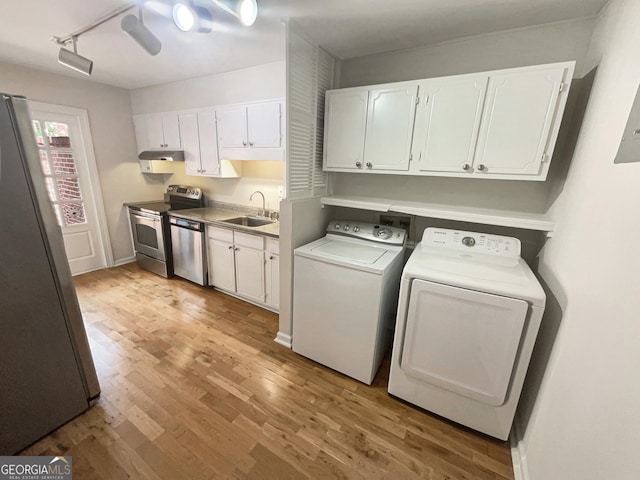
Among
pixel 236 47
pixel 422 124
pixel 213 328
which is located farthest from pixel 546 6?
pixel 213 328

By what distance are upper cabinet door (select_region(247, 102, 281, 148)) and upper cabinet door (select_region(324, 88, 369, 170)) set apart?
629 millimetres

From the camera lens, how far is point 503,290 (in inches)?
52.7

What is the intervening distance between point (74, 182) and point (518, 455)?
5057 mm

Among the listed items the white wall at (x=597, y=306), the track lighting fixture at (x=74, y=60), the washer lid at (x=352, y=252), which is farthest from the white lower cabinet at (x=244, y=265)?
the white wall at (x=597, y=306)

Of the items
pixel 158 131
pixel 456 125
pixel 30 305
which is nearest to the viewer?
pixel 30 305

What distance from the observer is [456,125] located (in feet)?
5.55

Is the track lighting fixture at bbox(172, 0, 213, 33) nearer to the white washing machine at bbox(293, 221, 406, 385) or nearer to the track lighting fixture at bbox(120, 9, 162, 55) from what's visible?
the track lighting fixture at bbox(120, 9, 162, 55)

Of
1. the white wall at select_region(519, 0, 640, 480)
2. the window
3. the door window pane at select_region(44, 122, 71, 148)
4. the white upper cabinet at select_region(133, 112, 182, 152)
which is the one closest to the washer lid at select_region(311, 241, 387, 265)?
the white wall at select_region(519, 0, 640, 480)

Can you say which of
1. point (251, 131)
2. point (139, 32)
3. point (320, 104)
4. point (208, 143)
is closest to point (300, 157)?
point (320, 104)

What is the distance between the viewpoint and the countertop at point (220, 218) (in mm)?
Answer: 2559

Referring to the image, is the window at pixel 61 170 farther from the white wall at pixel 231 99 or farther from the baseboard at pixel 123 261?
the white wall at pixel 231 99

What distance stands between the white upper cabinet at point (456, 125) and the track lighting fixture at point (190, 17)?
0.93m

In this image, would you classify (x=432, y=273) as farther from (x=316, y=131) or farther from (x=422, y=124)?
(x=316, y=131)

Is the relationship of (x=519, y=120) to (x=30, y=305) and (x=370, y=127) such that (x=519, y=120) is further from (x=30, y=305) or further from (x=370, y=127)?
(x=30, y=305)
